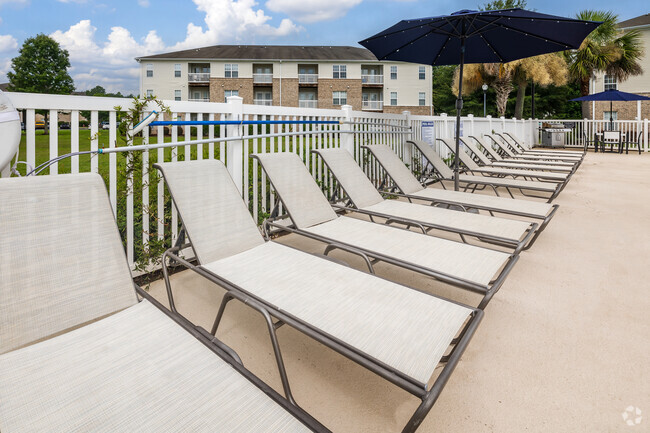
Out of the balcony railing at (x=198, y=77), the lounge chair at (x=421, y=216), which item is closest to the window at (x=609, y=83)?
the lounge chair at (x=421, y=216)

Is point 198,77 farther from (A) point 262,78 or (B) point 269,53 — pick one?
(B) point 269,53

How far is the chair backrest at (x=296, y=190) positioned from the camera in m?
3.46

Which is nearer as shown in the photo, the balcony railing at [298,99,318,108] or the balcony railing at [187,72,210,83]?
the balcony railing at [187,72,210,83]

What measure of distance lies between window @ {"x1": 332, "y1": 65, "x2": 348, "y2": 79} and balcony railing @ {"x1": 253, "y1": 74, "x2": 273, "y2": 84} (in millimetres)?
6318

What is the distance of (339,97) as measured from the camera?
3828 cm

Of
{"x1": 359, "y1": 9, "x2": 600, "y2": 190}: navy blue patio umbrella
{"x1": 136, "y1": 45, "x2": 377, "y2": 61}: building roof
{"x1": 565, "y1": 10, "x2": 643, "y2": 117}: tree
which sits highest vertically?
{"x1": 136, "y1": 45, "x2": 377, "y2": 61}: building roof

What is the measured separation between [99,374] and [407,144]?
700 centimetres

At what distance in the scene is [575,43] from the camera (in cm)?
453

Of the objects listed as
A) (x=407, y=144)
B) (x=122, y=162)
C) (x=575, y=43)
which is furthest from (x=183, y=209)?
(x=407, y=144)

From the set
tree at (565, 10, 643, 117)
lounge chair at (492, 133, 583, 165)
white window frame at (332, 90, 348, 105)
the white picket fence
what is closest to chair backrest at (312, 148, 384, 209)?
the white picket fence

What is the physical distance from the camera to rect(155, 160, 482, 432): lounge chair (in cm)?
152

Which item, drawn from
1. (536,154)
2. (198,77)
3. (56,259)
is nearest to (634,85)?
(536,154)

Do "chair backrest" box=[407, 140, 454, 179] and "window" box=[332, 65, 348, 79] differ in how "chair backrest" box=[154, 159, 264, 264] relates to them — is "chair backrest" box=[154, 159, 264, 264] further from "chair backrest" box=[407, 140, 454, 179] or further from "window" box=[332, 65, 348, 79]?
"window" box=[332, 65, 348, 79]

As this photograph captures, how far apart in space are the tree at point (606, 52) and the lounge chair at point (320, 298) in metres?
22.5
